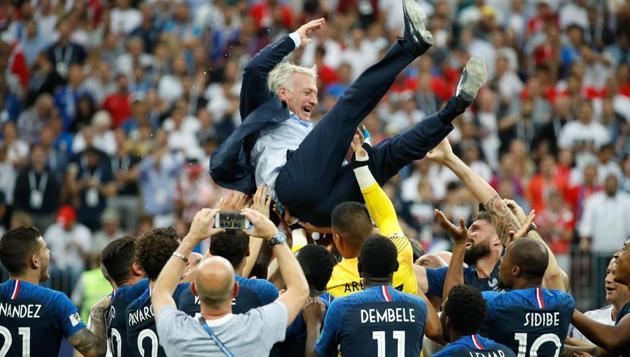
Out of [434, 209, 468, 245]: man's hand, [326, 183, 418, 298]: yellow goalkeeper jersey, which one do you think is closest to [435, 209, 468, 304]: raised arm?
[434, 209, 468, 245]: man's hand

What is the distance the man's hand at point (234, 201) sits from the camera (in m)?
8.77

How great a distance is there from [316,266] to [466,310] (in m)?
0.97

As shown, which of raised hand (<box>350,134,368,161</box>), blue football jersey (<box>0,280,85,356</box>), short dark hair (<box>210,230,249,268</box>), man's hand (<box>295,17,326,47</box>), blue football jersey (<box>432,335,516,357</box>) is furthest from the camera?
man's hand (<box>295,17,326,47</box>)

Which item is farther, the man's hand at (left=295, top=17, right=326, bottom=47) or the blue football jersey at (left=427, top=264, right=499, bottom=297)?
the man's hand at (left=295, top=17, right=326, bottom=47)

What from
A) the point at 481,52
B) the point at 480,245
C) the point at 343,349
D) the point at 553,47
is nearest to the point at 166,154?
the point at 481,52

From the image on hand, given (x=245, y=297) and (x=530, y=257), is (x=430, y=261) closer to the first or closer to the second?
(x=530, y=257)

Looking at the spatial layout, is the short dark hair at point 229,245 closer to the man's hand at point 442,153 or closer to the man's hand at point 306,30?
the man's hand at point 442,153

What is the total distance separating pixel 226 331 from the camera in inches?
255

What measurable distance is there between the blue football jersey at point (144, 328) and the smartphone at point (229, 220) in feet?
2.52

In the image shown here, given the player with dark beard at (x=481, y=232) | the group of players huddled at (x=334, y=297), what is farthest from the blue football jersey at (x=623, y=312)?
the player with dark beard at (x=481, y=232)

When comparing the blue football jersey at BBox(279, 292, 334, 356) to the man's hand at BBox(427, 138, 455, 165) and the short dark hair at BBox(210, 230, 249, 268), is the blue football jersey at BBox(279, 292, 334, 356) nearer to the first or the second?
the short dark hair at BBox(210, 230, 249, 268)

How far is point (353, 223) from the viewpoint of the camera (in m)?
7.57

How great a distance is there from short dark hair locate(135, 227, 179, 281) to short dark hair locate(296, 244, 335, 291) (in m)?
0.77

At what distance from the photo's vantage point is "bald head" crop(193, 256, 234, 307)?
638 centimetres
